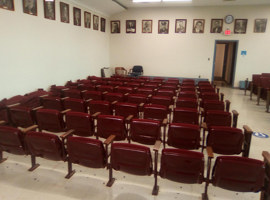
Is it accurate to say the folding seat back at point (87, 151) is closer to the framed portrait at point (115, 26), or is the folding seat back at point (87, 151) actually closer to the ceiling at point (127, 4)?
the ceiling at point (127, 4)

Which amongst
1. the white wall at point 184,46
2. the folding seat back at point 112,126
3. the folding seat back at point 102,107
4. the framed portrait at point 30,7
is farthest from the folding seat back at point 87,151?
the white wall at point 184,46

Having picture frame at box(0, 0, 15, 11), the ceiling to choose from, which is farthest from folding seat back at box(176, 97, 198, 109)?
the ceiling

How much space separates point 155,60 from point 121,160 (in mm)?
9479

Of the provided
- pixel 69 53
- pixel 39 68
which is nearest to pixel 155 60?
pixel 69 53

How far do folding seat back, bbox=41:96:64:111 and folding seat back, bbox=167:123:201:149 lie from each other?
2.63 meters

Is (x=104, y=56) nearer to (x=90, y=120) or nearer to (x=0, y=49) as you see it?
(x=0, y=49)

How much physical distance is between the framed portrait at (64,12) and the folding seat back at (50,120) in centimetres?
496

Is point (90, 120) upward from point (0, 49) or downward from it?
downward

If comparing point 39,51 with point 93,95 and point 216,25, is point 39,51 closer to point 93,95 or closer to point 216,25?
point 93,95

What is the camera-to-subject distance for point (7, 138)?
2.56m

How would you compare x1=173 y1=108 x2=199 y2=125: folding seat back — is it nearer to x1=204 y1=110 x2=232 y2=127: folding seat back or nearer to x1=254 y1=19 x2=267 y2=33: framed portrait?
x1=204 y1=110 x2=232 y2=127: folding seat back

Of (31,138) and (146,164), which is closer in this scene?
(146,164)

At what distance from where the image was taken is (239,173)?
6.17ft

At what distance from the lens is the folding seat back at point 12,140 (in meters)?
Answer: 2.51
